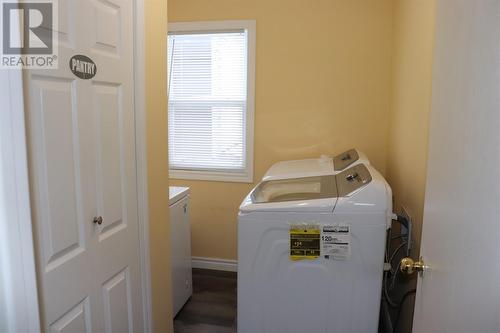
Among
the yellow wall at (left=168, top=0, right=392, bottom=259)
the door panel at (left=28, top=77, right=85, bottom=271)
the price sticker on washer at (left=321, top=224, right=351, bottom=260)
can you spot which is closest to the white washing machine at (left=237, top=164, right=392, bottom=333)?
the price sticker on washer at (left=321, top=224, right=351, bottom=260)

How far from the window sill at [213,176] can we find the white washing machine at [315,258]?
1206 mm

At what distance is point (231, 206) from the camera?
3.13 metres

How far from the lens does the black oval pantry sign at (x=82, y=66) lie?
47.7 inches

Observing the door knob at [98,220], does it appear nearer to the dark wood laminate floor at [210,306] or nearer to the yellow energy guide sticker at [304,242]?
the yellow energy guide sticker at [304,242]

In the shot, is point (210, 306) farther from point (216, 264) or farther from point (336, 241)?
point (336, 241)

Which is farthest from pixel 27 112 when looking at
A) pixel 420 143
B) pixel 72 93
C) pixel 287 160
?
pixel 287 160

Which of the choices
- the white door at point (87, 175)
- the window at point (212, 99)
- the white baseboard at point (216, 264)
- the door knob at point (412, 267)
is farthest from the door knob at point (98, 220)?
the white baseboard at point (216, 264)

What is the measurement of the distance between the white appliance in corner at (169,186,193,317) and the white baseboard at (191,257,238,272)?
21.2 inches

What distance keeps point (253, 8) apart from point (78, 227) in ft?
7.22

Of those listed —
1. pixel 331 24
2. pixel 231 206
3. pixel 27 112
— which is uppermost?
pixel 331 24

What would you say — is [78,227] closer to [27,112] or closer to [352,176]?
[27,112]

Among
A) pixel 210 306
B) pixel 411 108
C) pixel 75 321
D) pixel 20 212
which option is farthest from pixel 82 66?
pixel 210 306

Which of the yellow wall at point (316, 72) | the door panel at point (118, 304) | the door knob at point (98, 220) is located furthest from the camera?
the yellow wall at point (316, 72)

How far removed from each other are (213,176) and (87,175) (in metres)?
1.85
